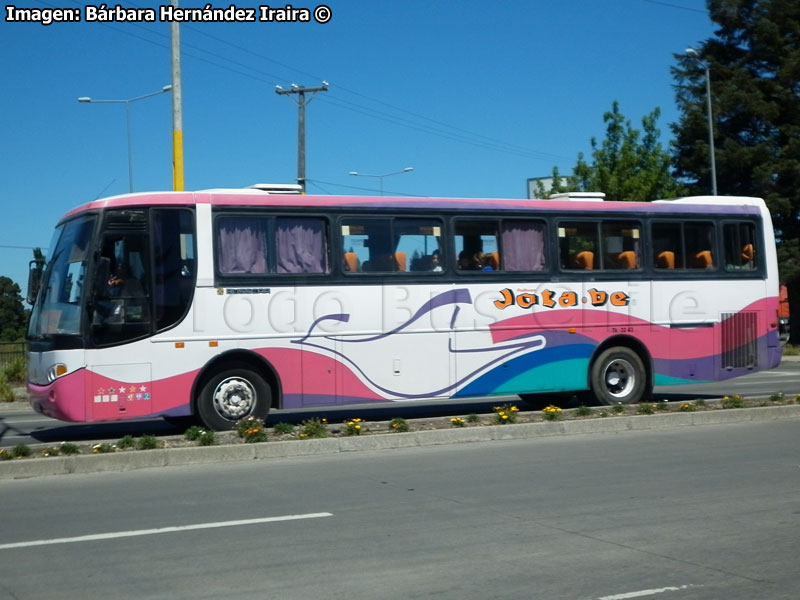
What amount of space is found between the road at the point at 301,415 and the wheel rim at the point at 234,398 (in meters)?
1.38

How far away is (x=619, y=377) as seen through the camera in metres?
17.4

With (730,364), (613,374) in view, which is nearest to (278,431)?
(613,374)

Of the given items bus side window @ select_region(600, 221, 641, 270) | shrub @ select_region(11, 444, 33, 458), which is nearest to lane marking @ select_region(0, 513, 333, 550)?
shrub @ select_region(11, 444, 33, 458)

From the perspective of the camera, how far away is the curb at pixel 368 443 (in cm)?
1123

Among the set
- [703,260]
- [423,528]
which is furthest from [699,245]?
[423,528]

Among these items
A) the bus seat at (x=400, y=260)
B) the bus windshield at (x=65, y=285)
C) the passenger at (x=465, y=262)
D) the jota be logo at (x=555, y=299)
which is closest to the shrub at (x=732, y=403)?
the jota be logo at (x=555, y=299)

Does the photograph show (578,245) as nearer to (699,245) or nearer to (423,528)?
(699,245)

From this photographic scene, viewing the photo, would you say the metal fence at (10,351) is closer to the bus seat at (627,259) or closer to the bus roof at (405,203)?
the bus roof at (405,203)

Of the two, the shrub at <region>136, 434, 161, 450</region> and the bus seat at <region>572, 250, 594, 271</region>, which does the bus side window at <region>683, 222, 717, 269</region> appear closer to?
the bus seat at <region>572, 250, 594, 271</region>

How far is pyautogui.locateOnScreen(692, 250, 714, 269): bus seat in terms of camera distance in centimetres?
1802

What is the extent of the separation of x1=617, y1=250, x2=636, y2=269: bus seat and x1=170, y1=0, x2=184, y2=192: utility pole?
29.5 feet

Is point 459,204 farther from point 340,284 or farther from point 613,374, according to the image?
point 613,374

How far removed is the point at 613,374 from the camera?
17.3m

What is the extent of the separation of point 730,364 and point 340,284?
288 inches
